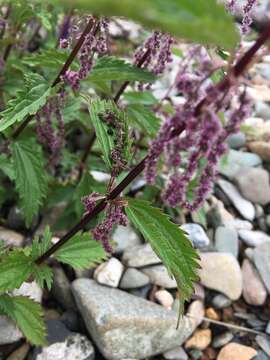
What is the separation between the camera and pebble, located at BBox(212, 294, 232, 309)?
115 inches

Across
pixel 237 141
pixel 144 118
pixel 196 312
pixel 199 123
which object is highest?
pixel 199 123

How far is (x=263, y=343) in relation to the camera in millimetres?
2752

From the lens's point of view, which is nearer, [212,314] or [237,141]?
[212,314]

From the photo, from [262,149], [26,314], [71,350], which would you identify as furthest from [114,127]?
[262,149]

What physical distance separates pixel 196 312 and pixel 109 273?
49 centimetres

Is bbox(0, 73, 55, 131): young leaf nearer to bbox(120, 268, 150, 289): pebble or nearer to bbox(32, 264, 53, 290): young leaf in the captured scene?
bbox(32, 264, 53, 290): young leaf

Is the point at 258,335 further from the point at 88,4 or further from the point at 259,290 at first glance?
the point at 88,4

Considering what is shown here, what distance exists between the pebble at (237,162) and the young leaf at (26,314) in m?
1.82

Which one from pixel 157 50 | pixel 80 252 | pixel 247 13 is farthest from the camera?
pixel 80 252

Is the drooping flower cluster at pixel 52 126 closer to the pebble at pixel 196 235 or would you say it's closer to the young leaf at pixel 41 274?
the young leaf at pixel 41 274

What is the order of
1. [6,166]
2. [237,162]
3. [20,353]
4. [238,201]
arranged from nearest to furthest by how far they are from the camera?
1. [20,353]
2. [6,166]
3. [238,201]
4. [237,162]

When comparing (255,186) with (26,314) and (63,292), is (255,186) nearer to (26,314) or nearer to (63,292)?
(63,292)

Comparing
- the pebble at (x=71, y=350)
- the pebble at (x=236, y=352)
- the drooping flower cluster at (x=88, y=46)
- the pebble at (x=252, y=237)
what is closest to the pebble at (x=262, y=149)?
the pebble at (x=252, y=237)

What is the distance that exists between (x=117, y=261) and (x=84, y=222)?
1054mm
